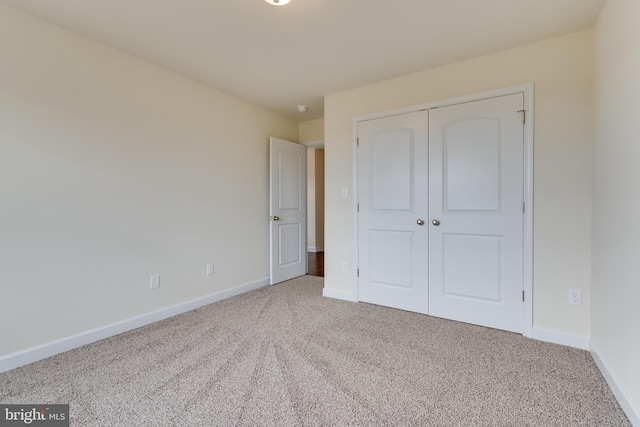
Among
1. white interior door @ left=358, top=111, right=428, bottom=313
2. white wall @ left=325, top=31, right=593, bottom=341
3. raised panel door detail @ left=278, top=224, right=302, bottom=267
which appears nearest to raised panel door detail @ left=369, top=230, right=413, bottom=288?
white interior door @ left=358, top=111, right=428, bottom=313

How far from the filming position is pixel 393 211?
2.95m

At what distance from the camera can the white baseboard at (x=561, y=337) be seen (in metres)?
2.11

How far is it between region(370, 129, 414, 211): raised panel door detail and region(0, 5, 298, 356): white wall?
1.65 meters

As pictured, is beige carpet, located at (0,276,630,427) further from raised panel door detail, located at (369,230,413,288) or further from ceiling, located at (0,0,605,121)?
ceiling, located at (0,0,605,121)

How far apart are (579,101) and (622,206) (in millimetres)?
1012

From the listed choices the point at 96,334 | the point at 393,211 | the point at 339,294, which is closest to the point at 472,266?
the point at 393,211

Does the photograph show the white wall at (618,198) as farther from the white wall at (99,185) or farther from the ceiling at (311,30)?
the white wall at (99,185)

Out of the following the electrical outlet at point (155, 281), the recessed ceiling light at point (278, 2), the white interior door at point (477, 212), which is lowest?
the electrical outlet at point (155, 281)

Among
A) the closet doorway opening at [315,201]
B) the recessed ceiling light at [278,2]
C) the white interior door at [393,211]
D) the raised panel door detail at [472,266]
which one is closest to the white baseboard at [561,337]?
the raised panel door detail at [472,266]

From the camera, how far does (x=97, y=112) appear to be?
226 centimetres

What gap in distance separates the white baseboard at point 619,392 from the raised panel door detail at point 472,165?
46.7 inches

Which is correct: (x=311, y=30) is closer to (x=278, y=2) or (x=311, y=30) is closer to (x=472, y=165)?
(x=278, y=2)

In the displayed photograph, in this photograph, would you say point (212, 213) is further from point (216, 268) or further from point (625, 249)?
point (625, 249)

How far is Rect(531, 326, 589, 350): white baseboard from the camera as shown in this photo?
211 centimetres
